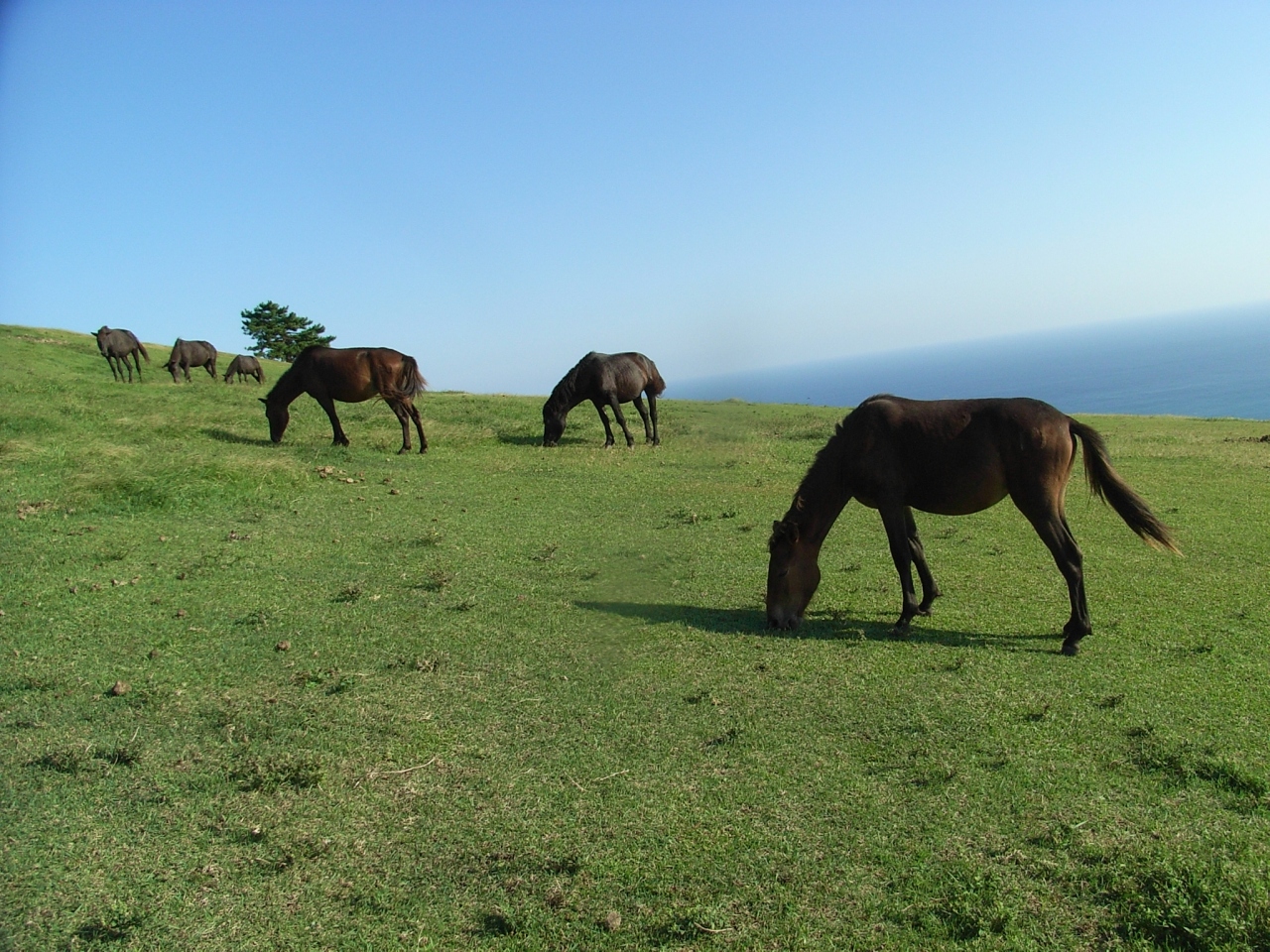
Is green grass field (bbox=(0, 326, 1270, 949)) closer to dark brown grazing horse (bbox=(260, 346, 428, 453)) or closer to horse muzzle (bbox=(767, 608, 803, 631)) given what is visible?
horse muzzle (bbox=(767, 608, 803, 631))

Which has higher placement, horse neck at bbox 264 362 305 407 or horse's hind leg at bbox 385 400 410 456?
horse neck at bbox 264 362 305 407

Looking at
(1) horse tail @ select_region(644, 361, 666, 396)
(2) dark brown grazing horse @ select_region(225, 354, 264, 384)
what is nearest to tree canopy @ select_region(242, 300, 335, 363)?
(2) dark brown grazing horse @ select_region(225, 354, 264, 384)

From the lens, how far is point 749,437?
1930cm

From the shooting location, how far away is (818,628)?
7246 mm

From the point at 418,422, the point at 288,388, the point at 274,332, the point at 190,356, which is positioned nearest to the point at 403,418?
the point at 418,422

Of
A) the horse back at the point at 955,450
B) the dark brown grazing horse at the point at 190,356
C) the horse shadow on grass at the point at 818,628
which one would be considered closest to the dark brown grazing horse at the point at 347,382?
the horse shadow on grass at the point at 818,628

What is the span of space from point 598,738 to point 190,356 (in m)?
30.3

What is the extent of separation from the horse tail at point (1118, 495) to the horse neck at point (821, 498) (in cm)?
200

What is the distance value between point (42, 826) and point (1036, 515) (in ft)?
23.6

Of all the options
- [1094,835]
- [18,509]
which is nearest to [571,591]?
[1094,835]

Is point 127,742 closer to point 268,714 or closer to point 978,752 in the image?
point 268,714

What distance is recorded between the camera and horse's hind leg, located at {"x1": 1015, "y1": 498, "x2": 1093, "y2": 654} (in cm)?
645

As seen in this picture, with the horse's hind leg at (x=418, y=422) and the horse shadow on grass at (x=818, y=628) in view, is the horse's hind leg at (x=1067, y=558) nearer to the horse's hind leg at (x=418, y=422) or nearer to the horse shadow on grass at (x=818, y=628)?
the horse shadow on grass at (x=818, y=628)

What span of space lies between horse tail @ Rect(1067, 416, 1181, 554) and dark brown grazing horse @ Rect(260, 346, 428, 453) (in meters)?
12.2
